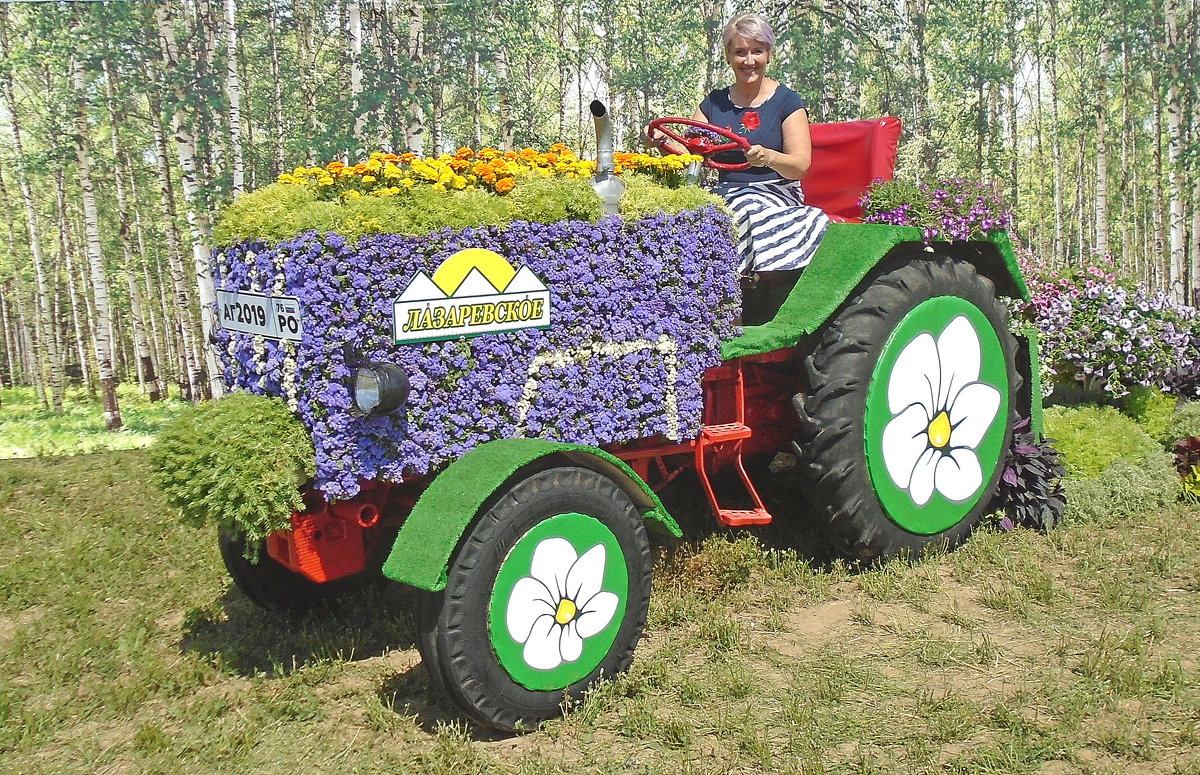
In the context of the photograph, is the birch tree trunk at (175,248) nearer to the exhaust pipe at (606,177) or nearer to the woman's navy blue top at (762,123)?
the woman's navy blue top at (762,123)

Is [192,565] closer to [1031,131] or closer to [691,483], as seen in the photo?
[691,483]

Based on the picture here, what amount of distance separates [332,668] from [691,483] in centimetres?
220

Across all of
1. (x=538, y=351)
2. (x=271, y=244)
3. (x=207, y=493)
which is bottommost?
(x=207, y=493)

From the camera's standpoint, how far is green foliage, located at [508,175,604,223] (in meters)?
3.31

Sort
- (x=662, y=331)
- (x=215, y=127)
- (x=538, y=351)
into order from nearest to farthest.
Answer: (x=538, y=351) < (x=662, y=331) < (x=215, y=127)

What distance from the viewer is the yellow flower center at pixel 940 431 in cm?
433

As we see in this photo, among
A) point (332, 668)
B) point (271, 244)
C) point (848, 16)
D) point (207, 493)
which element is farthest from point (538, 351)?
point (848, 16)

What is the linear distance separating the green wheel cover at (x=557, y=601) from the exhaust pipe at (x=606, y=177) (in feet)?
3.89

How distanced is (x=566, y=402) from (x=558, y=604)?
75cm

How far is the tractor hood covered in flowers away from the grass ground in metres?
0.81

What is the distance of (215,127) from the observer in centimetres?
837

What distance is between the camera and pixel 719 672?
3.39 m

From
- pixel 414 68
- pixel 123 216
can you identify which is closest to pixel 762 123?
pixel 414 68

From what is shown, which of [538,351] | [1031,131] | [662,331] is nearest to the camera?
[538,351]
